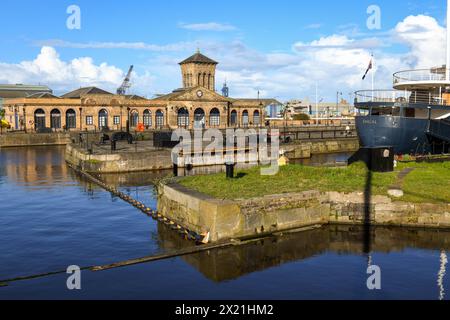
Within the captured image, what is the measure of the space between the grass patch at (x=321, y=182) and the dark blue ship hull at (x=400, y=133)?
9551mm

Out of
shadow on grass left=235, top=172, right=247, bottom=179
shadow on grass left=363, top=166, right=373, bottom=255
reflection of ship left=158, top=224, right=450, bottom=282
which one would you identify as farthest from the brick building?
reflection of ship left=158, top=224, right=450, bottom=282

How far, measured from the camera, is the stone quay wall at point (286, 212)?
14867mm

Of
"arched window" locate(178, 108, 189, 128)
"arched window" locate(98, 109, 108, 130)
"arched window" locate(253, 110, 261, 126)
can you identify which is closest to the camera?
"arched window" locate(98, 109, 108, 130)

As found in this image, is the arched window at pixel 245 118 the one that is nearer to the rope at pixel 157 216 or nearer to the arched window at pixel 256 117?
the arched window at pixel 256 117

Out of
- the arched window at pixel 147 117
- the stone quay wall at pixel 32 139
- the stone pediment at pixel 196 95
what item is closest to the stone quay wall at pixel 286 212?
the stone quay wall at pixel 32 139

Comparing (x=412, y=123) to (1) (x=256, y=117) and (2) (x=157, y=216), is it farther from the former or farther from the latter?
(1) (x=256, y=117)

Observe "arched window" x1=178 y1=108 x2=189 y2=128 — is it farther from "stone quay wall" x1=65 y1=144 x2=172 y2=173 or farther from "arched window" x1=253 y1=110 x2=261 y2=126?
"stone quay wall" x1=65 y1=144 x2=172 y2=173

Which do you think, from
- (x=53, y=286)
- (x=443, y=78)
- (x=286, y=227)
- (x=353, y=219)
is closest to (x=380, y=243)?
(x=353, y=219)

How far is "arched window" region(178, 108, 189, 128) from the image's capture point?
260 ft

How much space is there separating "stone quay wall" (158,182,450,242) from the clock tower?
7279 centimetres

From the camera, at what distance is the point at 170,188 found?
18.0 meters

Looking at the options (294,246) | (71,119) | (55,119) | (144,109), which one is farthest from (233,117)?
(294,246)

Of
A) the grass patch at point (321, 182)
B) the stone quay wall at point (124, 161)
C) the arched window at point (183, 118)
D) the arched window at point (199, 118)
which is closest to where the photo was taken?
the grass patch at point (321, 182)
